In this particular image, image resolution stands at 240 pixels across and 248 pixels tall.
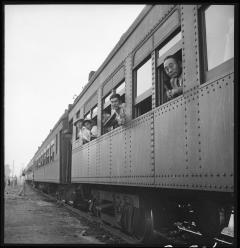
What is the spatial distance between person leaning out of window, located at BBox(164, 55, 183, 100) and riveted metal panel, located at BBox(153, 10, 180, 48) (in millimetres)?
313

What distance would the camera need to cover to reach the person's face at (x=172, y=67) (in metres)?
3.88

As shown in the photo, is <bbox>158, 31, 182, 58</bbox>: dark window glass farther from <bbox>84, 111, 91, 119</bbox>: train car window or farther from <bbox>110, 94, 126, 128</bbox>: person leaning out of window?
<bbox>84, 111, 91, 119</bbox>: train car window

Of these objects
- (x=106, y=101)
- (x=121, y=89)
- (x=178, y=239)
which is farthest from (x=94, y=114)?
(x=178, y=239)

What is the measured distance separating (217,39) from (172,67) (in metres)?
0.74

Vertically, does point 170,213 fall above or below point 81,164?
below

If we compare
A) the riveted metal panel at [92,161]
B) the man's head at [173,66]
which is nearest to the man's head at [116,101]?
the riveted metal panel at [92,161]

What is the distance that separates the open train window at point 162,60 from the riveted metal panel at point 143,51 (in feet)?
0.76

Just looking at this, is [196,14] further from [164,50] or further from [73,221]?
[73,221]

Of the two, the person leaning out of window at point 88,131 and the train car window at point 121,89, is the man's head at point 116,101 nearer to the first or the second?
the train car window at point 121,89

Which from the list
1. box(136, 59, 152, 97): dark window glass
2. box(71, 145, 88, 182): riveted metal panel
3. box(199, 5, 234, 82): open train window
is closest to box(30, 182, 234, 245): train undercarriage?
box(71, 145, 88, 182): riveted metal panel

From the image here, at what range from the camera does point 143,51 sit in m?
4.73

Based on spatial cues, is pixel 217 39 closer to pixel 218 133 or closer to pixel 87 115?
pixel 218 133

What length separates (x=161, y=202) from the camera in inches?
200

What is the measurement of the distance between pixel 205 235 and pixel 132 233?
4.95 feet
